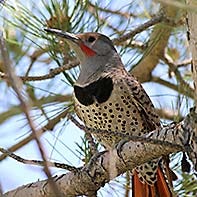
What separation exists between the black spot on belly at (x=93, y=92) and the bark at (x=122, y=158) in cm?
55

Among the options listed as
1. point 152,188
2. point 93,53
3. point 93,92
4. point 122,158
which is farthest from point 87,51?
point 122,158

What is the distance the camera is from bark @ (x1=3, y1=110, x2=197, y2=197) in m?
1.32

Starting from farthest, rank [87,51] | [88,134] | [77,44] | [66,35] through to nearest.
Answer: [87,51] < [77,44] < [66,35] < [88,134]

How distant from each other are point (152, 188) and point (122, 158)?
31.2 inches

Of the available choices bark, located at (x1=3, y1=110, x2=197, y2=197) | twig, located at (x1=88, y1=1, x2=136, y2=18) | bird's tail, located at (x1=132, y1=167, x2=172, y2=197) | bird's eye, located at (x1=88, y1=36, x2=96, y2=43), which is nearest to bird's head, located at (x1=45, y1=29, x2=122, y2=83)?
bird's eye, located at (x1=88, y1=36, x2=96, y2=43)

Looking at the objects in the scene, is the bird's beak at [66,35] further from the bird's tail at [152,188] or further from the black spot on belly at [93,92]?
the bird's tail at [152,188]

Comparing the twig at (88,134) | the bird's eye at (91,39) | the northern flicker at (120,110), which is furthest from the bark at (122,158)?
the bird's eye at (91,39)

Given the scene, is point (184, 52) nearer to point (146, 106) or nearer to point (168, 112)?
Result: point (168, 112)

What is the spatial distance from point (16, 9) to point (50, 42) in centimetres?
19

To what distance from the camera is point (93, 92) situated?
7.75 feet

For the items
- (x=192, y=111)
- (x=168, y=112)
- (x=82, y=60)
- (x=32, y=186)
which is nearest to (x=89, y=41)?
(x=82, y=60)

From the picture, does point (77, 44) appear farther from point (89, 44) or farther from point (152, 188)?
point (152, 188)

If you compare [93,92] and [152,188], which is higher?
[93,92]

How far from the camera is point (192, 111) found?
4.07ft
